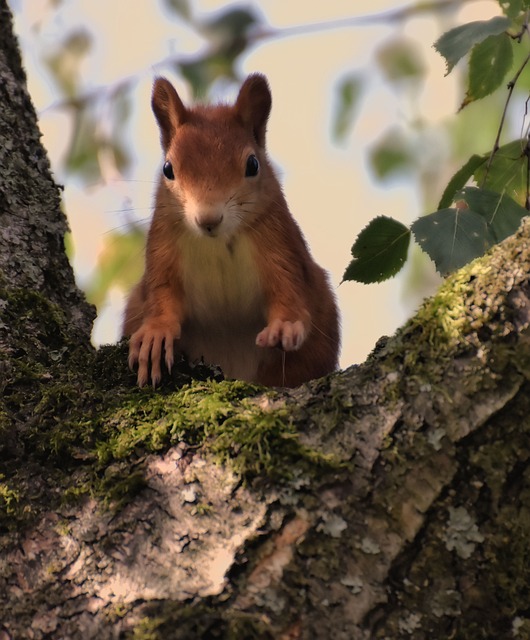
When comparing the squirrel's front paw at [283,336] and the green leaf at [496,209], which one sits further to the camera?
the squirrel's front paw at [283,336]

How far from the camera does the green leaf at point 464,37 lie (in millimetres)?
1319

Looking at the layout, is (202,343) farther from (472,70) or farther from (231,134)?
(472,70)

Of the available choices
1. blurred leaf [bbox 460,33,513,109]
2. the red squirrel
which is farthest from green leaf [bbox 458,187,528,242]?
the red squirrel

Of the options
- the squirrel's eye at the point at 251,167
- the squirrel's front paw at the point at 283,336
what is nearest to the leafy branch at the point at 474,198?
the squirrel's front paw at the point at 283,336

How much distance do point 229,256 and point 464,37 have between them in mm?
775

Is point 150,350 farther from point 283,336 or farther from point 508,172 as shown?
point 508,172

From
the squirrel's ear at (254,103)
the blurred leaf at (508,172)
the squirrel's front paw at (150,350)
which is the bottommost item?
the squirrel's front paw at (150,350)

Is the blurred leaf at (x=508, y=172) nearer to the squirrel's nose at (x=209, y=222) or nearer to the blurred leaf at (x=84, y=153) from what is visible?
the squirrel's nose at (x=209, y=222)

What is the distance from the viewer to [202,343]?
1.99 metres

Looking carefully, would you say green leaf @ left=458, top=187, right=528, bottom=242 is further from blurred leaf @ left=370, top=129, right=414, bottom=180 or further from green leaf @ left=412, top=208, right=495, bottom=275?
blurred leaf @ left=370, top=129, right=414, bottom=180

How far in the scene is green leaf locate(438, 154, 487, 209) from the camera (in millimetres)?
1532

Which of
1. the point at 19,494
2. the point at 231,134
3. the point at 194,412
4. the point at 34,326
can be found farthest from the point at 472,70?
the point at 19,494

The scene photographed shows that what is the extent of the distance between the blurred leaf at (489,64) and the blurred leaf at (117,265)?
1245 mm

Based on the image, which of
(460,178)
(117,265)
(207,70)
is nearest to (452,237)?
(460,178)
